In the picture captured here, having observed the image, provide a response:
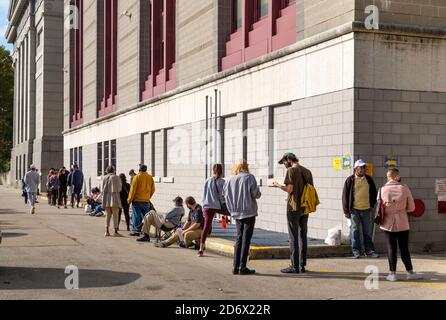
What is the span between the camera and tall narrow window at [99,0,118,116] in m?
32.0

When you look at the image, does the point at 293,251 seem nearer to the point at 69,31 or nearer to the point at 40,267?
the point at 40,267

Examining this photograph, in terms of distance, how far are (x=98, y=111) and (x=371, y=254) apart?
25.3 meters

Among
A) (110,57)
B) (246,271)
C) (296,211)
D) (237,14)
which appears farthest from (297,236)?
(110,57)

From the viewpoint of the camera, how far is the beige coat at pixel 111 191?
53.5 feet

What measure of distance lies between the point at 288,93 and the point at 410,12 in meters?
3.46

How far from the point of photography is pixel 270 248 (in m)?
12.1

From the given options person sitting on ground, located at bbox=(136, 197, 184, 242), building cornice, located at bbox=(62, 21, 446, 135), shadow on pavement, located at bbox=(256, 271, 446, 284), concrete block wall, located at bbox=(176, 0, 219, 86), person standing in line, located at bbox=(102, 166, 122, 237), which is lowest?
shadow on pavement, located at bbox=(256, 271, 446, 284)

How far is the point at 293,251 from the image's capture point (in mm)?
10258

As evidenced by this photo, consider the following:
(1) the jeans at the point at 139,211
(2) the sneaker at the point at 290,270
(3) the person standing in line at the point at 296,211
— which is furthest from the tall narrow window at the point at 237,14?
(2) the sneaker at the point at 290,270

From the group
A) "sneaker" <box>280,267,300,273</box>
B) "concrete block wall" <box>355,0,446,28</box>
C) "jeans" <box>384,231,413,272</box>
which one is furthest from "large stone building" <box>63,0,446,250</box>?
"jeans" <box>384,231,413,272</box>

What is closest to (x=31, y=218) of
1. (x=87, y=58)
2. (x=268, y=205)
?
(x=268, y=205)

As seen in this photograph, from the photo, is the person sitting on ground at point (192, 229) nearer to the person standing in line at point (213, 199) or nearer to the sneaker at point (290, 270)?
the person standing in line at point (213, 199)

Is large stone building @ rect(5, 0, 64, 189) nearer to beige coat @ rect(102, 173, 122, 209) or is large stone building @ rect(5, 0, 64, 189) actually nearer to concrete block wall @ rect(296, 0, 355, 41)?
beige coat @ rect(102, 173, 122, 209)

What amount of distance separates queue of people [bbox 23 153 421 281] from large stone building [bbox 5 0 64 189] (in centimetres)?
3546
